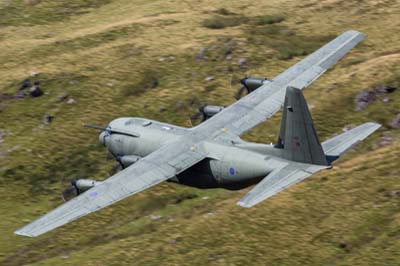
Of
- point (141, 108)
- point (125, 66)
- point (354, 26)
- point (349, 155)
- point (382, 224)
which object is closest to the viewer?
point (382, 224)

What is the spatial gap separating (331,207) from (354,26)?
27321 mm

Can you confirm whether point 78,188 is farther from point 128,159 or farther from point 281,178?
point 281,178

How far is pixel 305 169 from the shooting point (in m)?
38.0

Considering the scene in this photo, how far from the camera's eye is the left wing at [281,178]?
36125mm

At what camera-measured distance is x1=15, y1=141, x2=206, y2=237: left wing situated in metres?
35.8

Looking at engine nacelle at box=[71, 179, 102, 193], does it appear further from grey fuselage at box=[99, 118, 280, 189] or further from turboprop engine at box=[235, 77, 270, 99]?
turboprop engine at box=[235, 77, 270, 99]

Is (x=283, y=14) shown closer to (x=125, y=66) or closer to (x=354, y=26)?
(x=354, y=26)

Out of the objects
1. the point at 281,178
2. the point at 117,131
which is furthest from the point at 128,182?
the point at 281,178

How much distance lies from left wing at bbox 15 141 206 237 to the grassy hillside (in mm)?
5417

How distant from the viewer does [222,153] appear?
41.5m

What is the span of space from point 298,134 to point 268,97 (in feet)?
33.6

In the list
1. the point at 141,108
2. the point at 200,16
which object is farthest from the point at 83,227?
the point at 200,16

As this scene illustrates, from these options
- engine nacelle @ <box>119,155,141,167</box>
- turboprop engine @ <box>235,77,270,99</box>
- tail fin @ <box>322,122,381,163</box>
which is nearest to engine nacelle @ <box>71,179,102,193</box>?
engine nacelle @ <box>119,155,141,167</box>

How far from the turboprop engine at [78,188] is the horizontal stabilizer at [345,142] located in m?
Answer: 11.4
